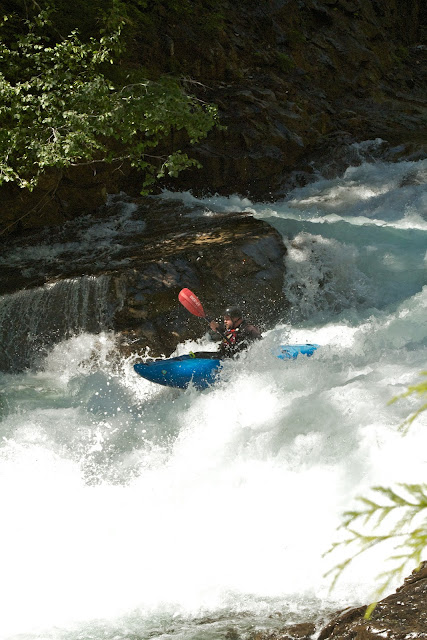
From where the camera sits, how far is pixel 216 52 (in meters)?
10.9

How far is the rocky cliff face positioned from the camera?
938cm

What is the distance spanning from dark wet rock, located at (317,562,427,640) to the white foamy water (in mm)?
245

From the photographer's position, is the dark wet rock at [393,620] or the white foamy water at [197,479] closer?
the dark wet rock at [393,620]

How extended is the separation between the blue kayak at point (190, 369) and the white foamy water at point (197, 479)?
0.39 feet

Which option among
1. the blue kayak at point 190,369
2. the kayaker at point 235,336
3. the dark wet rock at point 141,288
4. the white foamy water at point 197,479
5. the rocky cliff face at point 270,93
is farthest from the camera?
the rocky cliff face at point 270,93

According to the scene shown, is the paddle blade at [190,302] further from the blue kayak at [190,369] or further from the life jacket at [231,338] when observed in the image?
the blue kayak at [190,369]

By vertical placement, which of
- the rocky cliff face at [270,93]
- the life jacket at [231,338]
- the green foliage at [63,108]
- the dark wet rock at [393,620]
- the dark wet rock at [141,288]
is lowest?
the dark wet rock at [393,620]

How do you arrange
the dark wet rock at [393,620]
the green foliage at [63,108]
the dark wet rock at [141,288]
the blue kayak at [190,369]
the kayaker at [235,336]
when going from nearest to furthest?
the dark wet rock at [393,620] < the blue kayak at [190,369] < the kayaker at [235,336] < the green foliage at [63,108] < the dark wet rock at [141,288]

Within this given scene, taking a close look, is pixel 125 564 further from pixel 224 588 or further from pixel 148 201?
pixel 148 201

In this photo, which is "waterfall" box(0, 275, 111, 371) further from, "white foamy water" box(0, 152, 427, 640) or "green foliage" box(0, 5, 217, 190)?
"green foliage" box(0, 5, 217, 190)

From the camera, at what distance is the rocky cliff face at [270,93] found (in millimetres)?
9383

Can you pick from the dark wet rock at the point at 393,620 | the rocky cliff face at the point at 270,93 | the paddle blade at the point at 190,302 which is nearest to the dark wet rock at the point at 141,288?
the paddle blade at the point at 190,302

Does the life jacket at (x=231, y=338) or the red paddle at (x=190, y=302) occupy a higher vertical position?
the red paddle at (x=190, y=302)

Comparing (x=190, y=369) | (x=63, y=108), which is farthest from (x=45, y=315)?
(x=63, y=108)
